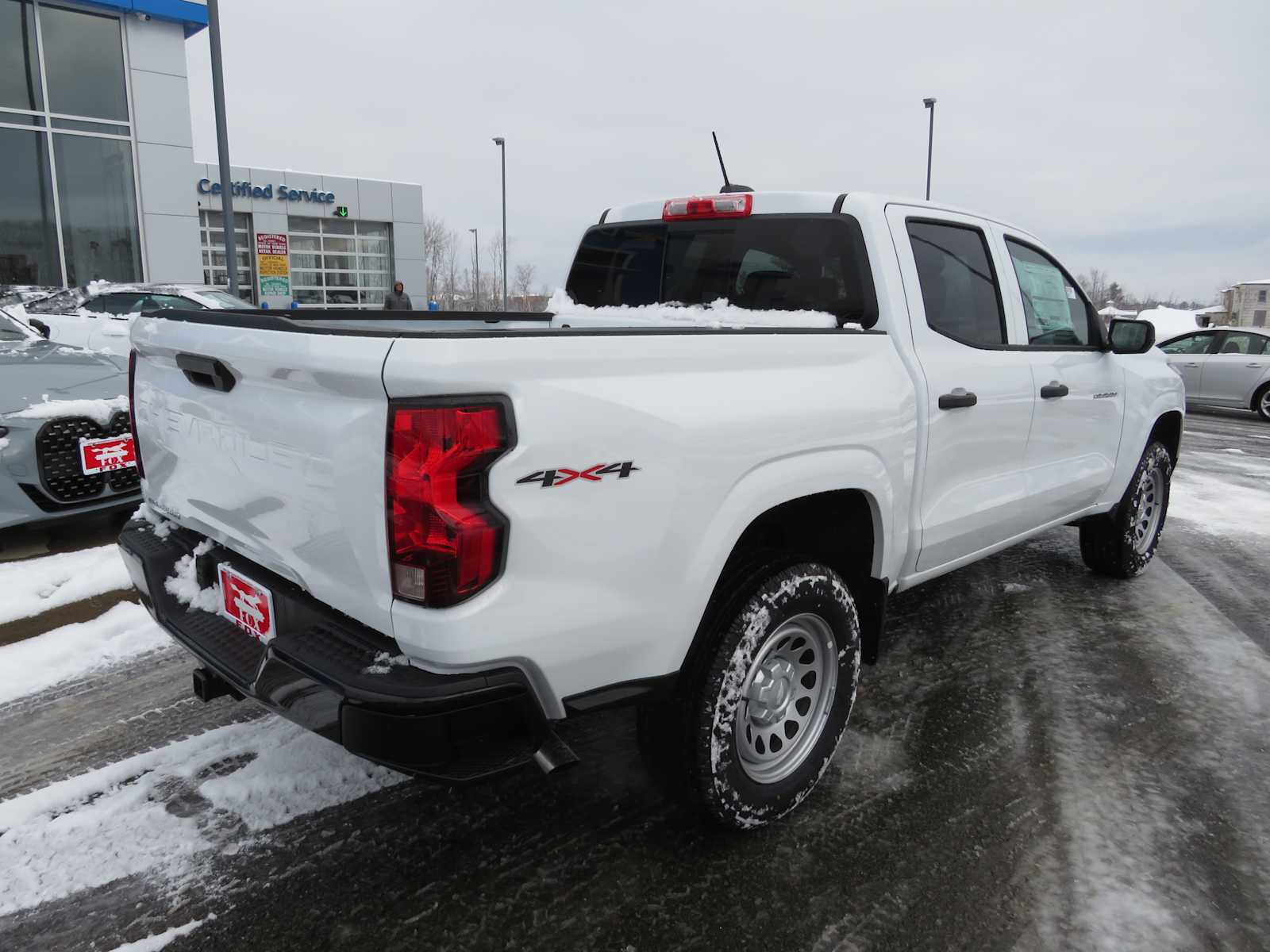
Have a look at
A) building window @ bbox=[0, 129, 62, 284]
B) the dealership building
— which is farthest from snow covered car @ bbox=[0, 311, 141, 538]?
building window @ bbox=[0, 129, 62, 284]

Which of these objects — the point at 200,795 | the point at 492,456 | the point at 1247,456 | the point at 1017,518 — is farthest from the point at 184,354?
the point at 1247,456

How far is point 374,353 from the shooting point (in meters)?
1.82

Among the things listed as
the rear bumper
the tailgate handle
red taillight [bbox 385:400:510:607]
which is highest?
the tailgate handle

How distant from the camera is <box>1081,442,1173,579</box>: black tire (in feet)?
16.1

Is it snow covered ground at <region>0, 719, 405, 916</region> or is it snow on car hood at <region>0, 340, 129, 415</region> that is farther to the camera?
snow on car hood at <region>0, 340, 129, 415</region>

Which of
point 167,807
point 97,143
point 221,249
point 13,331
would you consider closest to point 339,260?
point 221,249

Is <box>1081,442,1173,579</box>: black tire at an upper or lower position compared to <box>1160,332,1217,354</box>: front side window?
lower

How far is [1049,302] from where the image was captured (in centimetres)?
412

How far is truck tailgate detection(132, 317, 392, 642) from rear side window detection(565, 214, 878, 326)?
6.20 ft

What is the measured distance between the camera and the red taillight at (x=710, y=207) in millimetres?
3414

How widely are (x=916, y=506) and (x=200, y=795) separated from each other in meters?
2.59

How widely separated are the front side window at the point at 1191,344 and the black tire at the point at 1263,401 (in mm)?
1108

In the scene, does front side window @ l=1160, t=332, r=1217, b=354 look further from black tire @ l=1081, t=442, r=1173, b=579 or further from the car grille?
the car grille

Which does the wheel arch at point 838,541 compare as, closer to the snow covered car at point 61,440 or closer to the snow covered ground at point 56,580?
the snow covered ground at point 56,580
